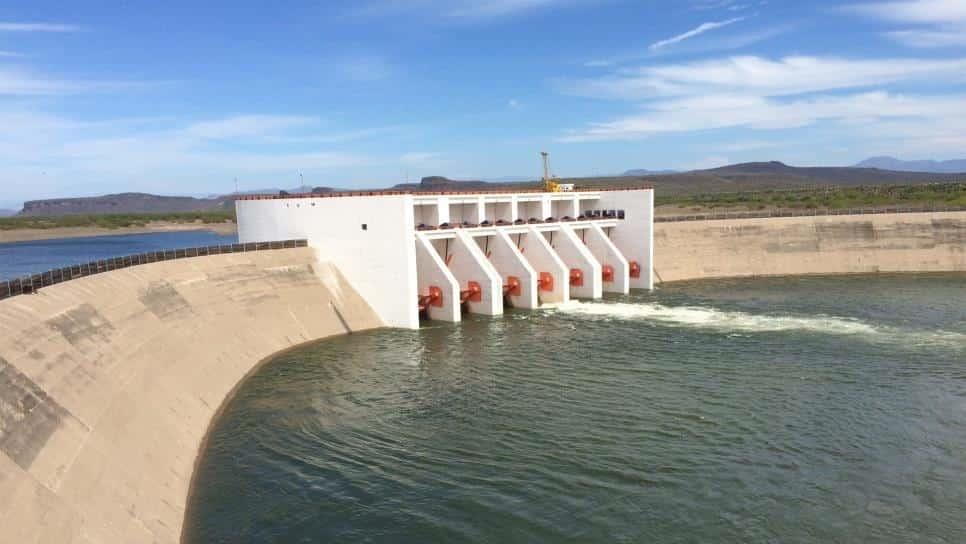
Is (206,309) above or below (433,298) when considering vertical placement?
above

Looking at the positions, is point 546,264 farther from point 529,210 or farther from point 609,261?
point 529,210

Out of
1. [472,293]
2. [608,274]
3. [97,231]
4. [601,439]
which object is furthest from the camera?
[97,231]

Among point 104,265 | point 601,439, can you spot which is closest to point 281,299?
point 104,265

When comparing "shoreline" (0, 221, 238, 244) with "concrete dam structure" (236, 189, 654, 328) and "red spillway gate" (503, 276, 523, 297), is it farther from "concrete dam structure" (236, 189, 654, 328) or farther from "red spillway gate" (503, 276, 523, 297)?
"red spillway gate" (503, 276, 523, 297)

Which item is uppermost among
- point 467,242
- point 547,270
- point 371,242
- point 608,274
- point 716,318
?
point 371,242

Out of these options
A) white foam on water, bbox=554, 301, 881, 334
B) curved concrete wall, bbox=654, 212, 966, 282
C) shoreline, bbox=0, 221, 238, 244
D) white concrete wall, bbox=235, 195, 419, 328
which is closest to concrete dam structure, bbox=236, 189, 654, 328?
white concrete wall, bbox=235, 195, 419, 328

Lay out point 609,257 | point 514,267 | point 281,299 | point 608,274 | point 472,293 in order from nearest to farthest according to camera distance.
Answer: point 281,299
point 472,293
point 514,267
point 608,274
point 609,257

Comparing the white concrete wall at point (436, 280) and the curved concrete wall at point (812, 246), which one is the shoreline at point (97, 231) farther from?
the white concrete wall at point (436, 280)

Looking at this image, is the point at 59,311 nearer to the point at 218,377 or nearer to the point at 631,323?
the point at 218,377

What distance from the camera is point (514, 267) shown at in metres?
40.2

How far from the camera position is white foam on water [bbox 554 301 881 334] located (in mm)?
32438

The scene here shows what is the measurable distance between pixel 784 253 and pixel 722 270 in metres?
5.60

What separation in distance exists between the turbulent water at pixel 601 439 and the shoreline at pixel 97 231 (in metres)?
87.6

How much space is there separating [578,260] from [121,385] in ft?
103
